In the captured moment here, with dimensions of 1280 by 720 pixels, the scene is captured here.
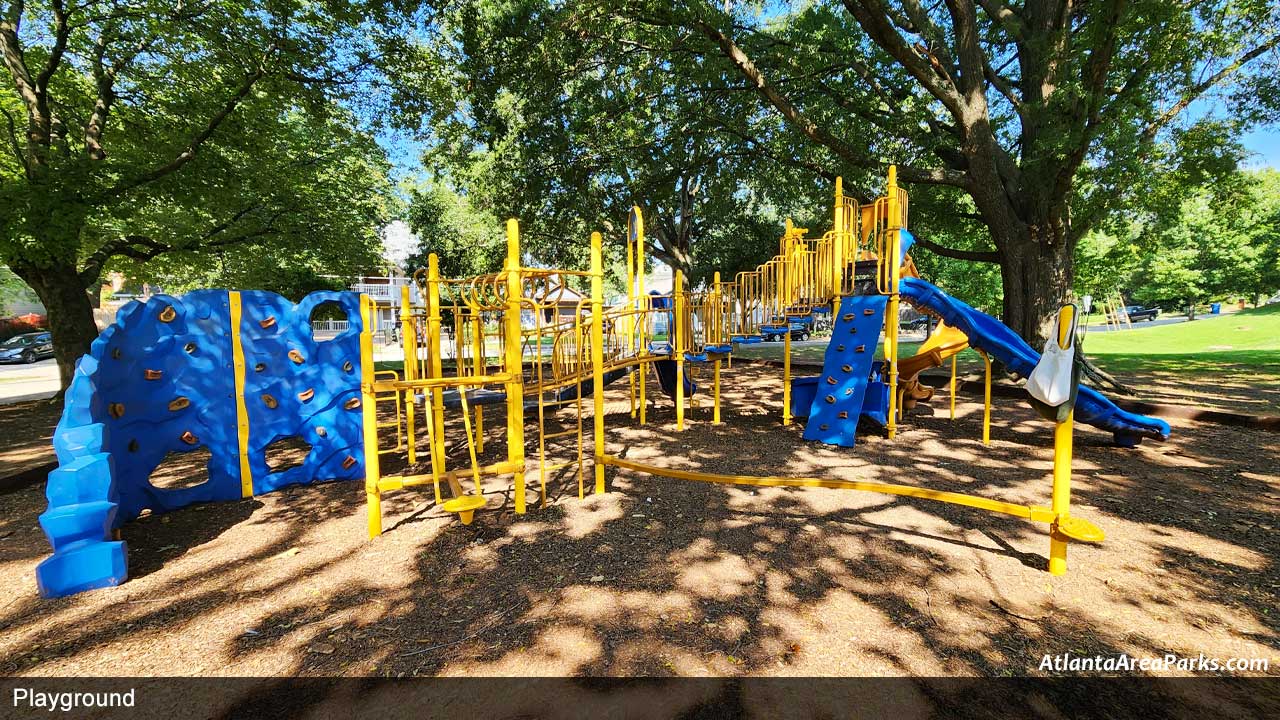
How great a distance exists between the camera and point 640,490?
543cm

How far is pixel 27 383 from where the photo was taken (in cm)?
1611

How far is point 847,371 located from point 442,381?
5427 millimetres

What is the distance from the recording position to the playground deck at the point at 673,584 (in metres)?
2.71

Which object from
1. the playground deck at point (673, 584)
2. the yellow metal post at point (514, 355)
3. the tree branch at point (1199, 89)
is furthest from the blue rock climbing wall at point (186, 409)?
the tree branch at point (1199, 89)

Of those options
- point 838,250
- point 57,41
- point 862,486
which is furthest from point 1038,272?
point 57,41

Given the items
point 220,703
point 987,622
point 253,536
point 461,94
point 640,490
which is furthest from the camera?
point 461,94

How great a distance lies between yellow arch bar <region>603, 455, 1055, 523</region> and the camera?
3.63m

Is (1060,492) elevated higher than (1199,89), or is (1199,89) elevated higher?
(1199,89)

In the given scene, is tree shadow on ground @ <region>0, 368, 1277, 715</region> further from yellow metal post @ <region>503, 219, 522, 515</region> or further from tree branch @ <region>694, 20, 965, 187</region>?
tree branch @ <region>694, 20, 965, 187</region>

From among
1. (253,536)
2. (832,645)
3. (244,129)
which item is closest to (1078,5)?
(832,645)

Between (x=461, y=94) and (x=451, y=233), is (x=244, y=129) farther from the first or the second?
(x=451, y=233)

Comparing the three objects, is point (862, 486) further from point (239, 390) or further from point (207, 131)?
point (207, 131)

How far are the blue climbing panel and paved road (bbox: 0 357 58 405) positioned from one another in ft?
57.8

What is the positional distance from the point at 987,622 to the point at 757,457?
3657 millimetres
